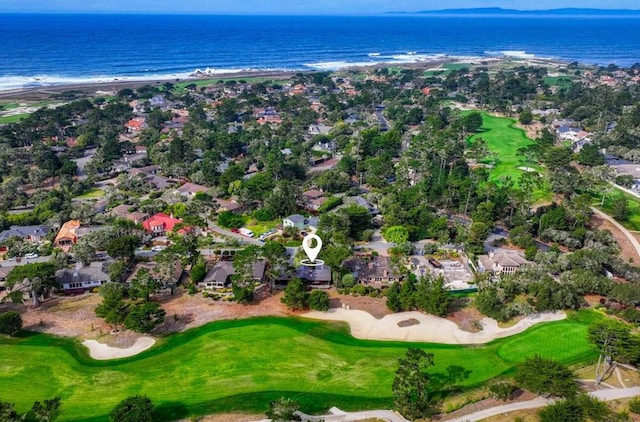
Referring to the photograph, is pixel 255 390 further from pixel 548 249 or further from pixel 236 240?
pixel 548 249

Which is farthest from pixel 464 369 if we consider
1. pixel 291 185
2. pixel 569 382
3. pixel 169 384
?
pixel 291 185

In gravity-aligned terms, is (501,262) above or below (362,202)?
below

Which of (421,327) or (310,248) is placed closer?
(421,327)

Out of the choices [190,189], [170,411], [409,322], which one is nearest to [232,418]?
[170,411]

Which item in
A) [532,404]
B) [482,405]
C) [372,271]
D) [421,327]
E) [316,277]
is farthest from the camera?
[372,271]

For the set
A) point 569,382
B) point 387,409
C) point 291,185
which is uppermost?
point 291,185

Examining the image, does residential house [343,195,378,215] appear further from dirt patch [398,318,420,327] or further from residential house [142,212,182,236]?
dirt patch [398,318,420,327]

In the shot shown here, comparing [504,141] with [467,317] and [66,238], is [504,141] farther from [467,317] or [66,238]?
[66,238]

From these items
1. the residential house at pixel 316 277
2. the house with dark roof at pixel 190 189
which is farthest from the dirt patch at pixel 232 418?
the house with dark roof at pixel 190 189
